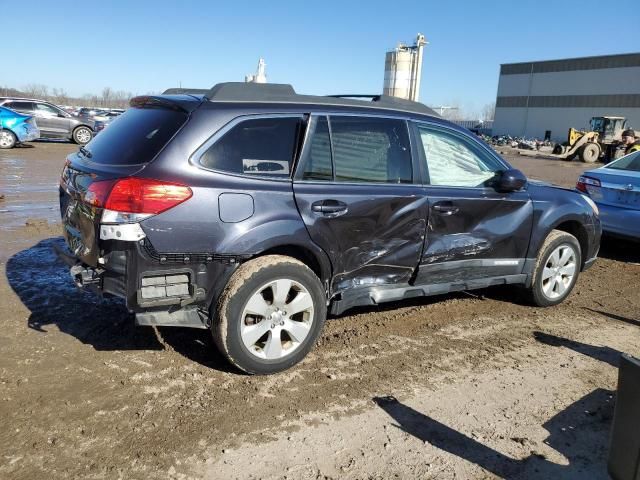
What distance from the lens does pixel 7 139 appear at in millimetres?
17266

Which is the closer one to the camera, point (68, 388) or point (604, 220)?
point (68, 388)

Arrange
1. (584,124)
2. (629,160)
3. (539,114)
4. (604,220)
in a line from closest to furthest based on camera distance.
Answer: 1. (604,220)
2. (629,160)
3. (584,124)
4. (539,114)

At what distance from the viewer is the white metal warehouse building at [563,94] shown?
64125 mm

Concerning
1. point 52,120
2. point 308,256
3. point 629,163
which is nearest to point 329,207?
point 308,256

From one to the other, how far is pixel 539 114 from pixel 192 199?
8044cm

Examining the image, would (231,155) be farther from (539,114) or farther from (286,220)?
(539,114)

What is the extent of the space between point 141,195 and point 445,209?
2.38m

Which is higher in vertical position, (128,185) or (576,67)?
(576,67)

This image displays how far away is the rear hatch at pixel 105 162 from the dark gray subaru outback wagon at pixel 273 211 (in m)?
0.01

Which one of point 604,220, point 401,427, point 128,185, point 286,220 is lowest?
point 401,427

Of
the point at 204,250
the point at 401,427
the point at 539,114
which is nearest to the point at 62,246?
the point at 204,250

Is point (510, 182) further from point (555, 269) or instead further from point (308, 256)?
point (308, 256)

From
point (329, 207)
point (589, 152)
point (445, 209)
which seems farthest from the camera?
point (589, 152)

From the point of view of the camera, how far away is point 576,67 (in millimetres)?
70688
